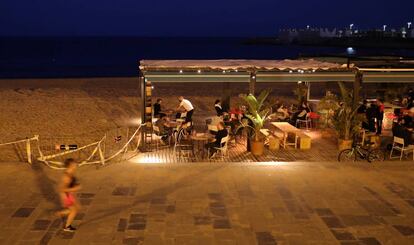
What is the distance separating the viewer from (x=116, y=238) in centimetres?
754

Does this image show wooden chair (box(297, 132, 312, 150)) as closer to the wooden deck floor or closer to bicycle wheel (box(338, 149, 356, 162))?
the wooden deck floor

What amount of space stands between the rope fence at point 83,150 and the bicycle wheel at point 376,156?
5764mm

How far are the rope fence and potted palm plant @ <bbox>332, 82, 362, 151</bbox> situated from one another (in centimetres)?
537

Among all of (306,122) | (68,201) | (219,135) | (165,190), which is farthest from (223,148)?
(68,201)

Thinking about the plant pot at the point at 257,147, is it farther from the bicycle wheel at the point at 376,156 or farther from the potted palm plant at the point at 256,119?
the bicycle wheel at the point at 376,156

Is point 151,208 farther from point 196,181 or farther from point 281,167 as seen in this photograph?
point 281,167

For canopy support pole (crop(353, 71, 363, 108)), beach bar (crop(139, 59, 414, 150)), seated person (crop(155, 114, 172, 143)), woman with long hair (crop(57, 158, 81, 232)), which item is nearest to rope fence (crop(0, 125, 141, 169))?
seated person (crop(155, 114, 172, 143))

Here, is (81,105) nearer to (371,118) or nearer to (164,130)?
(164,130)

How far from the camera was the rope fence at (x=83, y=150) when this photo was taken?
37.4 ft

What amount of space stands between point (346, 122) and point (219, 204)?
552 centimetres

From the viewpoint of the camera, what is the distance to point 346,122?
13086 millimetres

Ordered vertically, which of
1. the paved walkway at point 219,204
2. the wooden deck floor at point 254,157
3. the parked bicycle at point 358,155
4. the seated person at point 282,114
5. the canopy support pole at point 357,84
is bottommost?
the paved walkway at point 219,204

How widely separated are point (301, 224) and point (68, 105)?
1513 centimetres

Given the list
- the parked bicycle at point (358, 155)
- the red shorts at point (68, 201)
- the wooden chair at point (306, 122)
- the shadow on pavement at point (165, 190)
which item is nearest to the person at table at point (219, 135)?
the shadow on pavement at point (165, 190)
